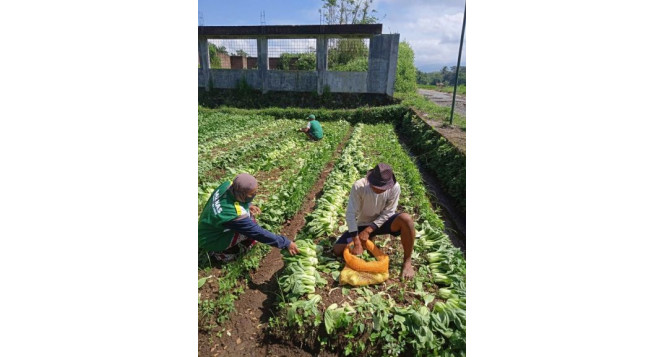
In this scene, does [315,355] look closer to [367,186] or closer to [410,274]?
[410,274]

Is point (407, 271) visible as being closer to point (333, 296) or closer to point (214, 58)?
point (333, 296)

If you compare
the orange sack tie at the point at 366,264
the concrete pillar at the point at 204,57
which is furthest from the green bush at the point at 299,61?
the orange sack tie at the point at 366,264

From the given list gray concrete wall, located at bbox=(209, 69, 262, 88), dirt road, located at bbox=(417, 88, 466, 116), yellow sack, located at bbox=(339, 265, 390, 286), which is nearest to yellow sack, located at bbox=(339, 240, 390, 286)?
yellow sack, located at bbox=(339, 265, 390, 286)

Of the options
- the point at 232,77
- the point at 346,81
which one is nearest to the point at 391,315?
A: the point at 346,81

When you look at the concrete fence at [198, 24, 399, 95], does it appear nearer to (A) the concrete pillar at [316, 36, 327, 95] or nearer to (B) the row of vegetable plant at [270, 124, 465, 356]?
(A) the concrete pillar at [316, 36, 327, 95]

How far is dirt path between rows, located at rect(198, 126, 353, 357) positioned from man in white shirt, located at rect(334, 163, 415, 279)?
3.11ft

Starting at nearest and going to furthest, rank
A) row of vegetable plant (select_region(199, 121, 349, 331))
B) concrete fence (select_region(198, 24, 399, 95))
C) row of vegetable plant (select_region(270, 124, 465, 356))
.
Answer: row of vegetable plant (select_region(270, 124, 465, 356)) < row of vegetable plant (select_region(199, 121, 349, 331)) < concrete fence (select_region(198, 24, 399, 95))

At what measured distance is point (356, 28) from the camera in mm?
18625

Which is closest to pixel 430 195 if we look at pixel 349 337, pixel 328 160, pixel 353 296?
pixel 328 160

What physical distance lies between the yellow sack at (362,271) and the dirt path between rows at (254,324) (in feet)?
2.64

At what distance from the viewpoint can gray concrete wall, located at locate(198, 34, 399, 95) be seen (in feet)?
63.0

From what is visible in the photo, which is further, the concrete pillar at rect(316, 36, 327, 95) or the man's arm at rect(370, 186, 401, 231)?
the concrete pillar at rect(316, 36, 327, 95)

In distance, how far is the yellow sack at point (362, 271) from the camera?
11.4 ft

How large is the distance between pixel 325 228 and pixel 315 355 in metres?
1.83
